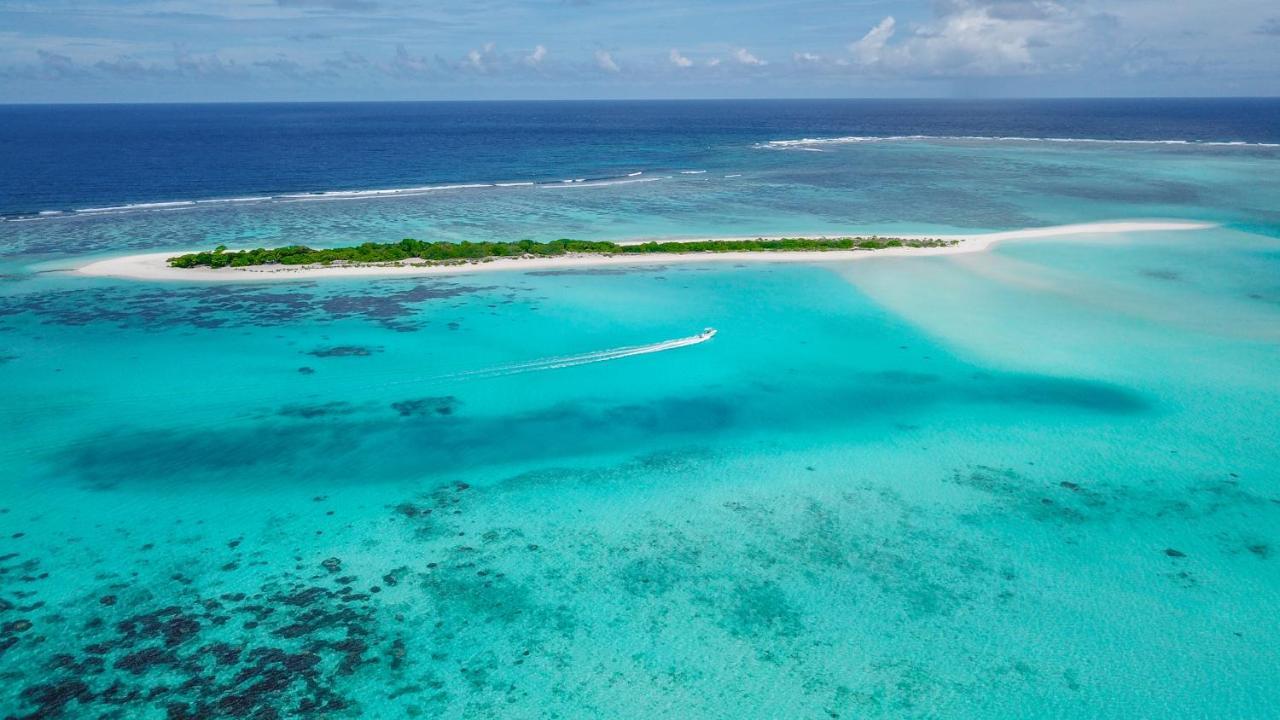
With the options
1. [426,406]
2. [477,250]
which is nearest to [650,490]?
[426,406]

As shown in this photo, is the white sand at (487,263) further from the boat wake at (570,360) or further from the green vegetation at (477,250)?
the boat wake at (570,360)

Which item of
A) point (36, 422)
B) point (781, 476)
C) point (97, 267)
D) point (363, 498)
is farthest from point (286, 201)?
point (781, 476)

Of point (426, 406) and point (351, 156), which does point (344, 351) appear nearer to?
point (426, 406)

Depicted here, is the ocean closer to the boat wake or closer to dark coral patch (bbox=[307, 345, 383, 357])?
the boat wake

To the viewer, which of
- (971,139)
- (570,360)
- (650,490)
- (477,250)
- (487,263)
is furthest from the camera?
(971,139)

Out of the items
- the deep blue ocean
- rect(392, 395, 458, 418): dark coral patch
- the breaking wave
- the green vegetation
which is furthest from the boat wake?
the breaking wave

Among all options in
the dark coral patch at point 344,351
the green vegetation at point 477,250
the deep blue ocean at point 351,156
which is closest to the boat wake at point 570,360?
the dark coral patch at point 344,351
